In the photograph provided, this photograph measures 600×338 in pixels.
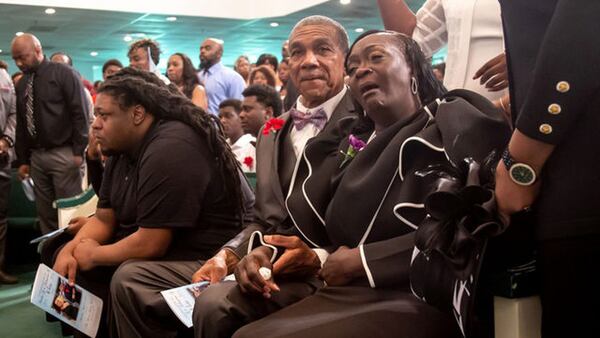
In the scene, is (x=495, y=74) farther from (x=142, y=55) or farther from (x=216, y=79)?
(x=216, y=79)

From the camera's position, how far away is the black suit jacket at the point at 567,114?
3.86 feet

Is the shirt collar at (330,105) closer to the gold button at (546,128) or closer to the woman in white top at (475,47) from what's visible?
the woman in white top at (475,47)

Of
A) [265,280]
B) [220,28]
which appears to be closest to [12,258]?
[265,280]

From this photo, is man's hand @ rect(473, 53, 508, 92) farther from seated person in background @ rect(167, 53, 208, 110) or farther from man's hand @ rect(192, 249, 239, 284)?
seated person in background @ rect(167, 53, 208, 110)

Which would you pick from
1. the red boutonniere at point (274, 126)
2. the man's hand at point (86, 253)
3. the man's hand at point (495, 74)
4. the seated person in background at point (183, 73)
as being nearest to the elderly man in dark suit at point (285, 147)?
the red boutonniere at point (274, 126)

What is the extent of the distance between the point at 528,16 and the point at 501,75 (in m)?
0.65

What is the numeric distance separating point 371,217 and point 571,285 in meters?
0.64

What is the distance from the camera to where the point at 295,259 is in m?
2.01

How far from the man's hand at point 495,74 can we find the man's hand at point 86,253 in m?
1.69

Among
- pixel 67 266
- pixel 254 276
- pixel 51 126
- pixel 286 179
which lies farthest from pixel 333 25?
pixel 51 126

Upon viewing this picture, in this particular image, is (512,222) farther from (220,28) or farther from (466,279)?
(220,28)

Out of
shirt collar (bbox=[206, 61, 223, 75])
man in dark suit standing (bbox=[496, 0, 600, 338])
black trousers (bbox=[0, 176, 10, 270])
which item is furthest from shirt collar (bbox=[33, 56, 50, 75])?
man in dark suit standing (bbox=[496, 0, 600, 338])

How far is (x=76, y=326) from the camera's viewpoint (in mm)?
2689

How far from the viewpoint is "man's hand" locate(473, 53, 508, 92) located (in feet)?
6.43
